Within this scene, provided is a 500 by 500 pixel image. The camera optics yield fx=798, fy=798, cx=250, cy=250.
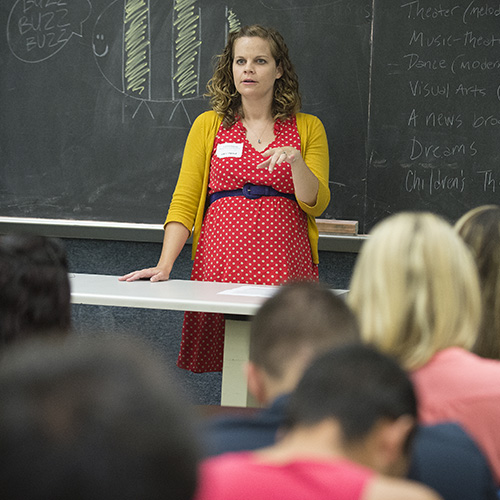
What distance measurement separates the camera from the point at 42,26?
12.7 ft

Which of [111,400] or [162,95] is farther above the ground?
[162,95]

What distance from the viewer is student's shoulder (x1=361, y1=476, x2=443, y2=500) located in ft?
2.19

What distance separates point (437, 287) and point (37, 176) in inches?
119

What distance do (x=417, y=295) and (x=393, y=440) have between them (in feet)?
1.43

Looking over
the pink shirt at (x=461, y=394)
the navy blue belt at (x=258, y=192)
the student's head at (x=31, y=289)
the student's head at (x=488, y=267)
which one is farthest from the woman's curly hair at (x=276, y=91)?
the pink shirt at (x=461, y=394)

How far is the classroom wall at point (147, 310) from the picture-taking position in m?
3.68

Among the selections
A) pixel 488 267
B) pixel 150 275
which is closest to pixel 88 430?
pixel 488 267

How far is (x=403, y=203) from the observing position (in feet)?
11.7

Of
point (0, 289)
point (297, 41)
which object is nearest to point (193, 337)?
point (297, 41)

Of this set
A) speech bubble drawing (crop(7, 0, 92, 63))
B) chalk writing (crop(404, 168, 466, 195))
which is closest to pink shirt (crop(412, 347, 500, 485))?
chalk writing (crop(404, 168, 466, 195))

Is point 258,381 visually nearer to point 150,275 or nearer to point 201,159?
point 150,275

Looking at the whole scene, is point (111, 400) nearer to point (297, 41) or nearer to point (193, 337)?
point (193, 337)

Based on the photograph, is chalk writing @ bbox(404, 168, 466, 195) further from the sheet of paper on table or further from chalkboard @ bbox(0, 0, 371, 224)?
the sheet of paper on table

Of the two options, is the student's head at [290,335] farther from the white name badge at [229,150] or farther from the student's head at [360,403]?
the white name badge at [229,150]
